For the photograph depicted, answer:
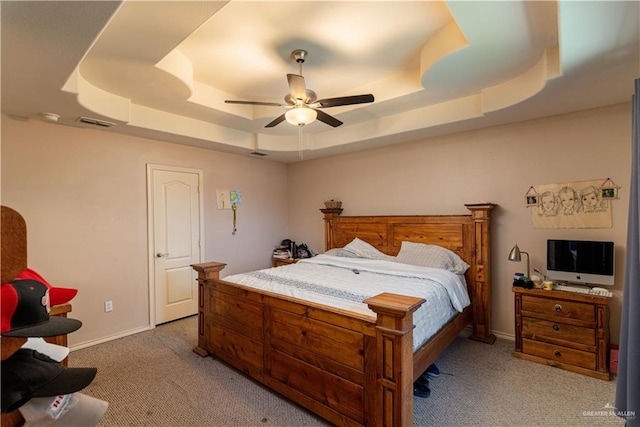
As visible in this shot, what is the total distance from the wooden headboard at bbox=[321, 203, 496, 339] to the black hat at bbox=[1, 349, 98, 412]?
3493mm

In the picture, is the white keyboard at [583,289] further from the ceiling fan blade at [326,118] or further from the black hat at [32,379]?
the black hat at [32,379]

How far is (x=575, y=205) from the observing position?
2986 millimetres

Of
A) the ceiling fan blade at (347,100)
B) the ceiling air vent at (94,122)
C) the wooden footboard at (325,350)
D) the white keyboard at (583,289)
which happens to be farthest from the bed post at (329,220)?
the ceiling air vent at (94,122)

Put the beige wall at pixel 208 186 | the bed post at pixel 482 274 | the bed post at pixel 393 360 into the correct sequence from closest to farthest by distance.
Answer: the bed post at pixel 393 360 → the beige wall at pixel 208 186 → the bed post at pixel 482 274

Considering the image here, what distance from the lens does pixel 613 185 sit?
280 cm

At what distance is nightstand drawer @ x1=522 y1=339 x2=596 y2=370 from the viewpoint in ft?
8.55

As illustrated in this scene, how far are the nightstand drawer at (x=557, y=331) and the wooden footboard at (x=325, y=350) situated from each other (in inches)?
71.5

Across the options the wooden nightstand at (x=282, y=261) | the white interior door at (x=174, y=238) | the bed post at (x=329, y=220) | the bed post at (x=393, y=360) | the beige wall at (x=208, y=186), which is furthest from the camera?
the wooden nightstand at (x=282, y=261)

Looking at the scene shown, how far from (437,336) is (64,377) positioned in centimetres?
242

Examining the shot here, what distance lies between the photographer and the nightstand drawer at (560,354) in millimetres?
2606

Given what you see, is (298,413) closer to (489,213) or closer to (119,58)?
(489,213)

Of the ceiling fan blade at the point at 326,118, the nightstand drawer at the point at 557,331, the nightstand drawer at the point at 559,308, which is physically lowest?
the nightstand drawer at the point at 557,331

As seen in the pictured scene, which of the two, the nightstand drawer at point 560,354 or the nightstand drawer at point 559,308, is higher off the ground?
the nightstand drawer at point 559,308

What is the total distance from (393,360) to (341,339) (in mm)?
384
